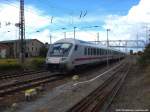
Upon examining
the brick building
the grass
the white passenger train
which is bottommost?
the grass

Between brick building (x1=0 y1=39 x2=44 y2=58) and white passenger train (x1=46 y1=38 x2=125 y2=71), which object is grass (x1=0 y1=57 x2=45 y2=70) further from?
brick building (x1=0 y1=39 x2=44 y2=58)

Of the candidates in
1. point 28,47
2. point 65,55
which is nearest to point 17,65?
point 65,55

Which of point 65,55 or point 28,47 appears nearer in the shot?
point 65,55

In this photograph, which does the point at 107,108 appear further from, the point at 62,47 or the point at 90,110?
the point at 62,47

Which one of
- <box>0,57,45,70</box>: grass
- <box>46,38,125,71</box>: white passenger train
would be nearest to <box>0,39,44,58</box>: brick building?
<box>0,57,45,70</box>: grass

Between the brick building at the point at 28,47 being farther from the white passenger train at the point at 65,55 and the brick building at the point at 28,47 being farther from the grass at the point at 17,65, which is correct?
the white passenger train at the point at 65,55

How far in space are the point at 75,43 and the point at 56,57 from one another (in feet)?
7.87

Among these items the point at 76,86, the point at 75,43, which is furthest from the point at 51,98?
the point at 75,43

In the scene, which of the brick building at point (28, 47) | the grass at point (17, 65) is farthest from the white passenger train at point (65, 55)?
the brick building at point (28, 47)

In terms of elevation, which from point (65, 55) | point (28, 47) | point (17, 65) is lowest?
point (17, 65)

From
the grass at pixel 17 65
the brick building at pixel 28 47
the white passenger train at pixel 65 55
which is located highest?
the brick building at pixel 28 47

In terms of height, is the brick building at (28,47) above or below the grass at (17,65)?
above

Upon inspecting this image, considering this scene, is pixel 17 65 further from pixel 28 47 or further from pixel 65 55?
pixel 28 47

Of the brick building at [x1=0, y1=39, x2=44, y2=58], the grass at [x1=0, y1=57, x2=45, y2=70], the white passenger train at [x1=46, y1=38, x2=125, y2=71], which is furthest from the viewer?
the brick building at [x1=0, y1=39, x2=44, y2=58]
